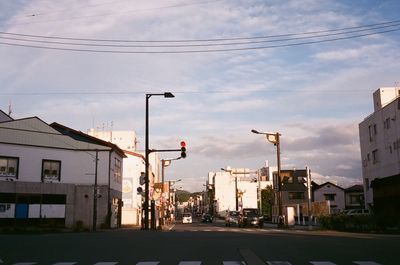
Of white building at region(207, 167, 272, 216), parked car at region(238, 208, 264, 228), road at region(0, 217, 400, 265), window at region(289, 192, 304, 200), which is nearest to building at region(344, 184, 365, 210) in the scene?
Result: window at region(289, 192, 304, 200)

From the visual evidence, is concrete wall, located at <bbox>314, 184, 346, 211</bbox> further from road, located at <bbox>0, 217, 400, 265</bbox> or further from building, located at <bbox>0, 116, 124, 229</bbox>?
road, located at <bbox>0, 217, 400, 265</bbox>

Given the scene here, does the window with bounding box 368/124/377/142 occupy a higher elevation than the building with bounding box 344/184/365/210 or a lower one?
higher

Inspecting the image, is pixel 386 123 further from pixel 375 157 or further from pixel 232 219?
pixel 232 219

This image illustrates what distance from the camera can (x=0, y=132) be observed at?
131 feet

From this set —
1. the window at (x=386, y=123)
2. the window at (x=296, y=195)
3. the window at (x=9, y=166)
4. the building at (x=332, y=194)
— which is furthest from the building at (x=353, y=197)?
the window at (x=9, y=166)

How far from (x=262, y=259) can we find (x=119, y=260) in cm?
378

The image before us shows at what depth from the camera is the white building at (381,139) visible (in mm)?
50719

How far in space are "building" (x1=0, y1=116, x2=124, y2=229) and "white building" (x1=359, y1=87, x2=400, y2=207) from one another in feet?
99.0

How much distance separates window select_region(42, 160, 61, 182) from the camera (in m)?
41.8

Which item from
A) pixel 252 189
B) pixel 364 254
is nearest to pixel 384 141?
pixel 364 254

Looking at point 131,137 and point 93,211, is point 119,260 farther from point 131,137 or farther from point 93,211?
point 131,137

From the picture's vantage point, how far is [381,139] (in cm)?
5497

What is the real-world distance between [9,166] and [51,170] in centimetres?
384

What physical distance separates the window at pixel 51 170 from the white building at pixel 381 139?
34609 millimetres
